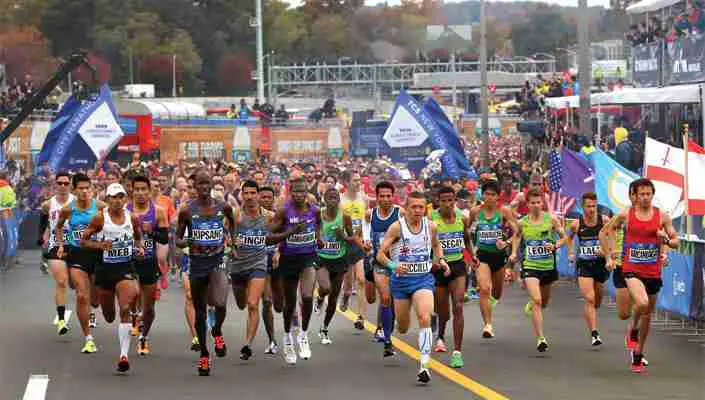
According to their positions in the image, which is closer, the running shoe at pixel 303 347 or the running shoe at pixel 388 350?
Answer: the running shoe at pixel 303 347

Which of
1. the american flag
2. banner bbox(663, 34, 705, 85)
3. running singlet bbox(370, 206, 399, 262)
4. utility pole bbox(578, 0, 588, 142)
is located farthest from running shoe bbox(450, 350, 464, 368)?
banner bbox(663, 34, 705, 85)

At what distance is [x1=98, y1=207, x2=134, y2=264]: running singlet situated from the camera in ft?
53.1

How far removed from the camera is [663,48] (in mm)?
40750

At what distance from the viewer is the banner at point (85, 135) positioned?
1390 inches

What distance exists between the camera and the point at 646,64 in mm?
42969

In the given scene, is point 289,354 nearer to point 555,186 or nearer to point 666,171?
point 666,171

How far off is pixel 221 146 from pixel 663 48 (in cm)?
1711

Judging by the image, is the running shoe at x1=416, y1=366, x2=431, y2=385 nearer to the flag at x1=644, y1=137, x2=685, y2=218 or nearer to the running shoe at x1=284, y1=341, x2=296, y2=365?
the running shoe at x1=284, y1=341, x2=296, y2=365

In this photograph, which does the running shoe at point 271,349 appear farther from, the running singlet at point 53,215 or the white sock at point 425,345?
the white sock at point 425,345

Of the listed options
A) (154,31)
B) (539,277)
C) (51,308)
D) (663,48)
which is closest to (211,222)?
(539,277)

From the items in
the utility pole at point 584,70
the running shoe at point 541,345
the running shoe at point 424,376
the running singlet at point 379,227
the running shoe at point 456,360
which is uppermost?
the utility pole at point 584,70

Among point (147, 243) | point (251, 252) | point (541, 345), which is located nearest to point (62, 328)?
point (147, 243)

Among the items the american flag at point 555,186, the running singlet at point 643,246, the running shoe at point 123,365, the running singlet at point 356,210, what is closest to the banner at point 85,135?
the american flag at point 555,186

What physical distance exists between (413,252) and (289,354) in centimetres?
197
